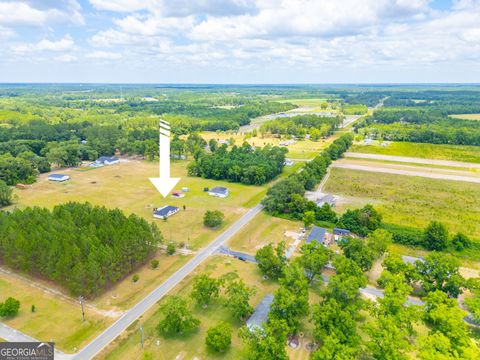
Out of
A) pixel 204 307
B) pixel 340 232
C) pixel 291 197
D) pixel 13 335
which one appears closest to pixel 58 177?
pixel 13 335

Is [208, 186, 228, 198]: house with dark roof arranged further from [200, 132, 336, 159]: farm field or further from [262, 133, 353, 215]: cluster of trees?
[200, 132, 336, 159]: farm field

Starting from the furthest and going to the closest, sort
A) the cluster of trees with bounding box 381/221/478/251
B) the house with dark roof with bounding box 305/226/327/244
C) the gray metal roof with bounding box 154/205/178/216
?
the gray metal roof with bounding box 154/205/178/216 → the house with dark roof with bounding box 305/226/327/244 → the cluster of trees with bounding box 381/221/478/251

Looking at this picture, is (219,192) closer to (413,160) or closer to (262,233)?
(262,233)

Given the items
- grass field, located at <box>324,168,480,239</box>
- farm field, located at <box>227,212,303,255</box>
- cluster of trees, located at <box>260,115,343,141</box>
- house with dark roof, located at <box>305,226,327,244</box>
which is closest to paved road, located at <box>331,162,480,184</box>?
grass field, located at <box>324,168,480,239</box>

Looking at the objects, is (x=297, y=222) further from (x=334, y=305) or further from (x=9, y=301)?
(x=9, y=301)

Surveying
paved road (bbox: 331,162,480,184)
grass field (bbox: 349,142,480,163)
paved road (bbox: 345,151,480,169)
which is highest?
grass field (bbox: 349,142,480,163)

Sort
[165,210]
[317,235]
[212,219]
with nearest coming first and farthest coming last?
[317,235] → [212,219] → [165,210]
